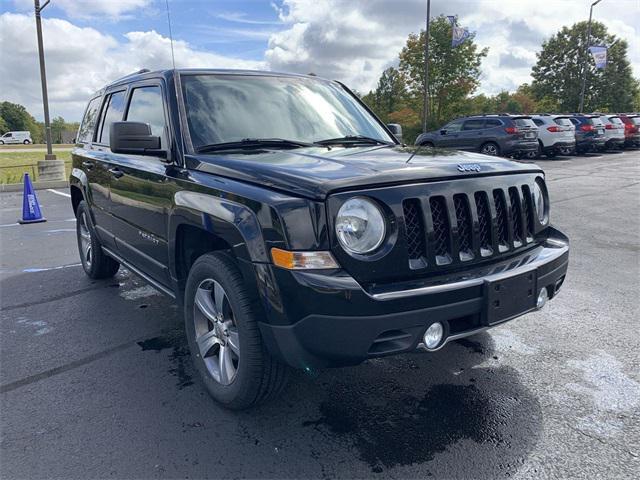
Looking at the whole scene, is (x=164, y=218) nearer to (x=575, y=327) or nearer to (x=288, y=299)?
(x=288, y=299)

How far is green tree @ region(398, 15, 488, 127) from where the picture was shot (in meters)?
37.9

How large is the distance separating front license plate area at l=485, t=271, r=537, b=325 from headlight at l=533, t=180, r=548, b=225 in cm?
67

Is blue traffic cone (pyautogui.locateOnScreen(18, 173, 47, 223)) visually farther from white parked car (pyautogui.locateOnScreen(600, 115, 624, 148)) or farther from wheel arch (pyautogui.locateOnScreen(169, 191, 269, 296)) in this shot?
white parked car (pyautogui.locateOnScreen(600, 115, 624, 148))

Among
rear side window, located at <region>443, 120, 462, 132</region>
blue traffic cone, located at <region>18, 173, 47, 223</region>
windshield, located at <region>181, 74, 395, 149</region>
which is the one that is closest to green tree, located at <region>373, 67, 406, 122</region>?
rear side window, located at <region>443, 120, 462, 132</region>

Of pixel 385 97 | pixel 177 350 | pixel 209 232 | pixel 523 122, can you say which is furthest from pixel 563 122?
pixel 385 97

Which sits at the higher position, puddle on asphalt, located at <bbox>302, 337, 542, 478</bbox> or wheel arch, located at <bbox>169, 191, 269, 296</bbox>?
wheel arch, located at <bbox>169, 191, 269, 296</bbox>

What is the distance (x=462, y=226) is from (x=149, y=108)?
2.47 m

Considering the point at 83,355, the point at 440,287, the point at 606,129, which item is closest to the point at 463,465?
the point at 440,287

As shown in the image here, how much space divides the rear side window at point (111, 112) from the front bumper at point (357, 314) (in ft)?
9.28

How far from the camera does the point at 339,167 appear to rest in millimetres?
2582

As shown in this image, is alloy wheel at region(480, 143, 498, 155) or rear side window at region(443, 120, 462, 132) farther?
rear side window at region(443, 120, 462, 132)

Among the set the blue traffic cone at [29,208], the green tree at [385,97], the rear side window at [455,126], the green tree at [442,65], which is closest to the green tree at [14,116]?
the green tree at [385,97]

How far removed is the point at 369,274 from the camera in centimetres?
230

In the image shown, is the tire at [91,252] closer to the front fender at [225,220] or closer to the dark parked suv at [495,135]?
the front fender at [225,220]
